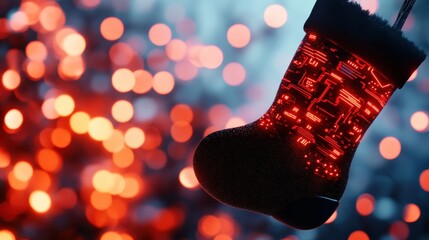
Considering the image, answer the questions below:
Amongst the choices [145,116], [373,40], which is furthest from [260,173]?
[145,116]

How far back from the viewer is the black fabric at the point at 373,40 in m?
0.82

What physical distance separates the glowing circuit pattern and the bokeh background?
0.85m

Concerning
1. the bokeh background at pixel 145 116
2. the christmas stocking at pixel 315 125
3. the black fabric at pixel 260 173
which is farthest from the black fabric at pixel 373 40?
the bokeh background at pixel 145 116

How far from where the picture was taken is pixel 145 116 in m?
1.74

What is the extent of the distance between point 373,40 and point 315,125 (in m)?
0.16

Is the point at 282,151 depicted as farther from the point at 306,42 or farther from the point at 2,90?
the point at 2,90

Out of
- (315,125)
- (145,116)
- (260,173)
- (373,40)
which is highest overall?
(373,40)

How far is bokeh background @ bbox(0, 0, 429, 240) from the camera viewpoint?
171 cm

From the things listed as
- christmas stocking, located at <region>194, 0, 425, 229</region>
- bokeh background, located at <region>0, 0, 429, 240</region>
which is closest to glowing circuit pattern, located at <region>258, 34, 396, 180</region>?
christmas stocking, located at <region>194, 0, 425, 229</region>

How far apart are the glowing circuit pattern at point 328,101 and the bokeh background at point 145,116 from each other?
0.85m

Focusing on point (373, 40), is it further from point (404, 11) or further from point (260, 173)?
point (260, 173)

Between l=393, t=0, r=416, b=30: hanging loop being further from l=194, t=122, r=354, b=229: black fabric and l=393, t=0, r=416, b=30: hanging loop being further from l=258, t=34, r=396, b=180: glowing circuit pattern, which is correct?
l=194, t=122, r=354, b=229: black fabric

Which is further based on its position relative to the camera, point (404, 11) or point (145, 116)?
point (145, 116)

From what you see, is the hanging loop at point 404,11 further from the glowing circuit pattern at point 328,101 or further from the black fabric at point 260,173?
the black fabric at point 260,173
